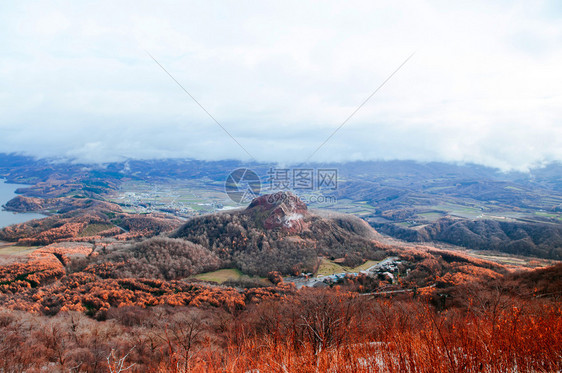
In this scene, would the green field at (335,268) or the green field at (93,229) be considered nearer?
the green field at (335,268)

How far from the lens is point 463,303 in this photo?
1847 centimetres

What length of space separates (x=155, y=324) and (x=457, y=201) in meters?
157

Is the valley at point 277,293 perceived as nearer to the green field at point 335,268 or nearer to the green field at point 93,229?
the green field at point 335,268

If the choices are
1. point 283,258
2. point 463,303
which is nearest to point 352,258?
point 283,258

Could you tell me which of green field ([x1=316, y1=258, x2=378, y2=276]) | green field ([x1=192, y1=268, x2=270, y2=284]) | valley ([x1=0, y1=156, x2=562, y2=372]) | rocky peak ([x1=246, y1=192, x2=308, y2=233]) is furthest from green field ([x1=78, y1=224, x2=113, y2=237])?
green field ([x1=316, y1=258, x2=378, y2=276])

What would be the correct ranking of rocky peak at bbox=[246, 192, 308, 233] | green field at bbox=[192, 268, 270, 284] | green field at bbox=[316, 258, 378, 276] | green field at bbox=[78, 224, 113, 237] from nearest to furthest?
green field at bbox=[192, 268, 270, 284]
green field at bbox=[316, 258, 378, 276]
rocky peak at bbox=[246, 192, 308, 233]
green field at bbox=[78, 224, 113, 237]

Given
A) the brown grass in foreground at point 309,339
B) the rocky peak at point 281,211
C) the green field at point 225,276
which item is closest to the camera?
the brown grass in foreground at point 309,339

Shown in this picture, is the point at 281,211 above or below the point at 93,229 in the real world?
above

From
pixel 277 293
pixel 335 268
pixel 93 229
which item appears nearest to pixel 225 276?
pixel 277 293

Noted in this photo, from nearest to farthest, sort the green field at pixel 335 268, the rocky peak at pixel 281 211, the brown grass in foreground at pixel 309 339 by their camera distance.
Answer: the brown grass in foreground at pixel 309 339 → the green field at pixel 335 268 → the rocky peak at pixel 281 211

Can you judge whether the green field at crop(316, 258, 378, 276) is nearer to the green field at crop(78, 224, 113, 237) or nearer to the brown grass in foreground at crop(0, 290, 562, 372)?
the brown grass in foreground at crop(0, 290, 562, 372)

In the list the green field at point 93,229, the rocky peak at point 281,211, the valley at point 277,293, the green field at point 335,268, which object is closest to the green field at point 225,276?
the valley at point 277,293

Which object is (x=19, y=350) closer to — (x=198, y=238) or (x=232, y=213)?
(x=198, y=238)

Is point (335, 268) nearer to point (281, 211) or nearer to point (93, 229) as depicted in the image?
point (281, 211)
